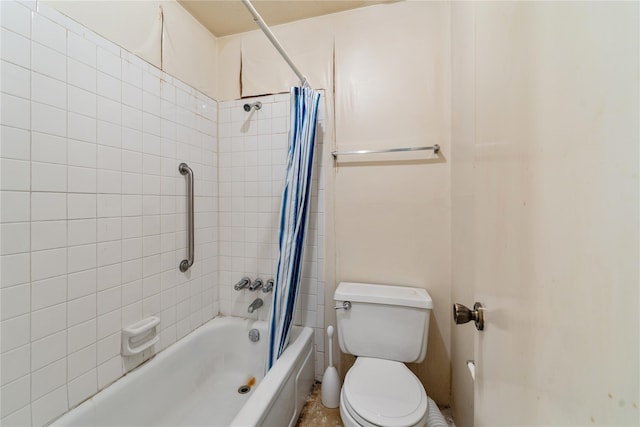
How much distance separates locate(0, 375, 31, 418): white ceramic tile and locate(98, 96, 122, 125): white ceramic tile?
101 centimetres

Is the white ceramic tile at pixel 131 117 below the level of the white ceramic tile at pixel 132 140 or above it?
above

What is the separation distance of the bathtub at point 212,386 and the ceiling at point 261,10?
2.02 m

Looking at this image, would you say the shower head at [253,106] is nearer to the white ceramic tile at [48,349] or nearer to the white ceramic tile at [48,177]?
the white ceramic tile at [48,177]

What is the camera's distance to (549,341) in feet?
1.09

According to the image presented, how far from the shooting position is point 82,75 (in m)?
1.01

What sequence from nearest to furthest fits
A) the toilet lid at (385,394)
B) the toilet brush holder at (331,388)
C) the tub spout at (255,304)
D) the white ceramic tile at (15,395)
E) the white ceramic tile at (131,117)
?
the white ceramic tile at (15,395)
the toilet lid at (385,394)
the white ceramic tile at (131,117)
the toilet brush holder at (331,388)
the tub spout at (255,304)

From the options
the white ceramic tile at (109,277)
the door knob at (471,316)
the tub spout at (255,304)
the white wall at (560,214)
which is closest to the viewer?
the white wall at (560,214)

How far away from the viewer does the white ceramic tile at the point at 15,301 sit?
80 centimetres

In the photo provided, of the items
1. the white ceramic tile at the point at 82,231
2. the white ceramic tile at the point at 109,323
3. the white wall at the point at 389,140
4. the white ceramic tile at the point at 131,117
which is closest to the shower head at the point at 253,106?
the white wall at the point at 389,140

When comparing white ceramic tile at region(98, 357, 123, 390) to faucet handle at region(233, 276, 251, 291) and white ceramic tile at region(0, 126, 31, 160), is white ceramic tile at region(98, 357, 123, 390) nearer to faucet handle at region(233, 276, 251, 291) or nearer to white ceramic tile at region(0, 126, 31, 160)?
faucet handle at region(233, 276, 251, 291)

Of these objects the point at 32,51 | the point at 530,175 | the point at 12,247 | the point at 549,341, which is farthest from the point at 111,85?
the point at 549,341

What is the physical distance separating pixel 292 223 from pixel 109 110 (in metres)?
0.98

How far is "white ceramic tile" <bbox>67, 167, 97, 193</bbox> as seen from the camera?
0.98 metres

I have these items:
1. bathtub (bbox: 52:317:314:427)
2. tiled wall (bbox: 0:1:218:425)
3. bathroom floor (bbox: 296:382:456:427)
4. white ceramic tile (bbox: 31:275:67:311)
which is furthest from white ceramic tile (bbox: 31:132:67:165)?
bathroom floor (bbox: 296:382:456:427)
